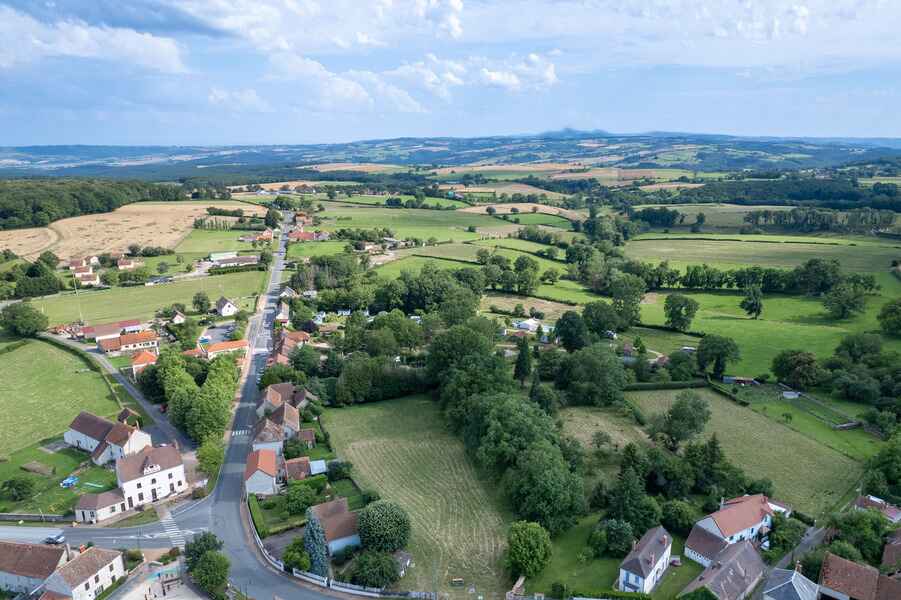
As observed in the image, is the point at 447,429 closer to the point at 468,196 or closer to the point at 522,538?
the point at 522,538

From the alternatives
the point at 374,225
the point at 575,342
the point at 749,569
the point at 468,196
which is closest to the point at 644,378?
the point at 575,342

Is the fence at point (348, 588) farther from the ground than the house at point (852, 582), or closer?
closer

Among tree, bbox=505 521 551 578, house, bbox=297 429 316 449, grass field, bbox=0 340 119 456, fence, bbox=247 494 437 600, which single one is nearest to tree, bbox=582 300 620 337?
house, bbox=297 429 316 449

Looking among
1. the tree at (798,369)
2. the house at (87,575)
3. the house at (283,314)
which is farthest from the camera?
the house at (283,314)

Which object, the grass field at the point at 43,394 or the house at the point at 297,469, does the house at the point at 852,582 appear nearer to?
the house at the point at 297,469

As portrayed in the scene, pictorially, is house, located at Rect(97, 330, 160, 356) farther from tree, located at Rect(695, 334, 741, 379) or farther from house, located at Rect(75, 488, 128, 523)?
tree, located at Rect(695, 334, 741, 379)

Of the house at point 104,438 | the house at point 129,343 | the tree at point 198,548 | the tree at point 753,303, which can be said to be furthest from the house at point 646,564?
the house at point 129,343

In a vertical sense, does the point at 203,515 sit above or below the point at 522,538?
below
